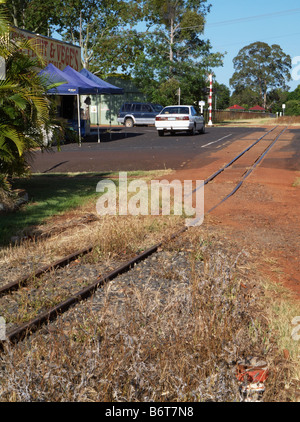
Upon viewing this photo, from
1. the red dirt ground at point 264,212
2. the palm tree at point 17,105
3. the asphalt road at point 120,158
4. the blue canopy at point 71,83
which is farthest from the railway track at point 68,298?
the blue canopy at point 71,83

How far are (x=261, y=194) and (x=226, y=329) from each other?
7319mm

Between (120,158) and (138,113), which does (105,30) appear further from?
(120,158)

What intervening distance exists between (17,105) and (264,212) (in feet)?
15.1

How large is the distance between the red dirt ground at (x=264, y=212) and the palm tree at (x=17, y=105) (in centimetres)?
349

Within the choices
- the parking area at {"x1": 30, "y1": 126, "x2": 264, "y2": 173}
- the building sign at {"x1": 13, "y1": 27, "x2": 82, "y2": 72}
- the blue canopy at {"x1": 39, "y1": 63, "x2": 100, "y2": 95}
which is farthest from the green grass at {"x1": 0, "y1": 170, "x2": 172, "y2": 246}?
the building sign at {"x1": 13, "y1": 27, "x2": 82, "y2": 72}

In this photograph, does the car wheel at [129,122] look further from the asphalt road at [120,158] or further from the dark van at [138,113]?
the asphalt road at [120,158]

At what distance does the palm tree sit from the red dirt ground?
11.5ft

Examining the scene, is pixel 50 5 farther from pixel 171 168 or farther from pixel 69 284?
pixel 69 284

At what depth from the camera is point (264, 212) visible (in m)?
9.30

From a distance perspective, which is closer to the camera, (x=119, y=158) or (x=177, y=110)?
(x=119, y=158)

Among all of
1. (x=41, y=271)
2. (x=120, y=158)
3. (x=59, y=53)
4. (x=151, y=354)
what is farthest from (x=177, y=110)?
(x=151, y=354)

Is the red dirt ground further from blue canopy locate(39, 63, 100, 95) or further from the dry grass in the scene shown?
blue canopy locate(39, 63, 100, 95)

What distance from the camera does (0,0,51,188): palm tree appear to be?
9031 millimetres

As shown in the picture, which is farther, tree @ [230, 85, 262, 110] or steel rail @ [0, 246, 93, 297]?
tree @ [230, 85, 262, 110]
